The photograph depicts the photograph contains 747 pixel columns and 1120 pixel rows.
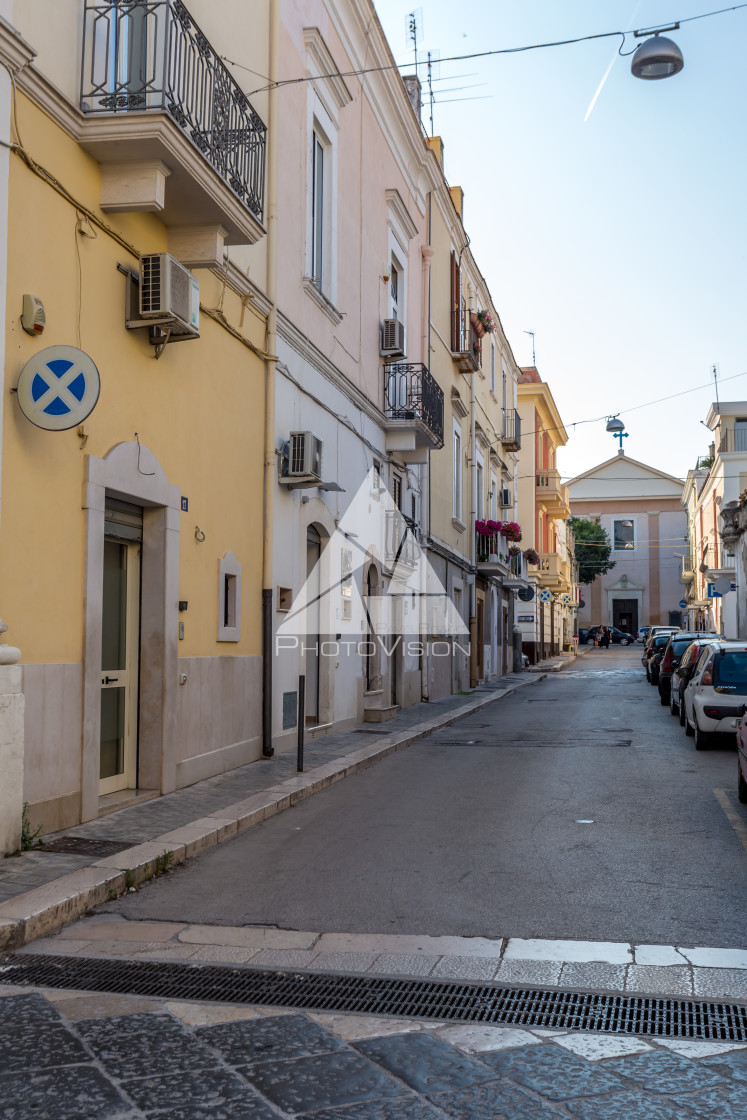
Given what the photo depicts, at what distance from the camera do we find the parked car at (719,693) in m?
13.3

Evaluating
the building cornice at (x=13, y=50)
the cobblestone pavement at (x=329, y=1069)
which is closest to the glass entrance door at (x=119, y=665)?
the building cornice at (x=13, y=50)

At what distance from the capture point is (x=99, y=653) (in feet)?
26.7

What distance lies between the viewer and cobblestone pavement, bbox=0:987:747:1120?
3.35m

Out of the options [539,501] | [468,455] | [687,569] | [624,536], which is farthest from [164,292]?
[624,536]

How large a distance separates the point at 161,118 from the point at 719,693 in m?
9.81

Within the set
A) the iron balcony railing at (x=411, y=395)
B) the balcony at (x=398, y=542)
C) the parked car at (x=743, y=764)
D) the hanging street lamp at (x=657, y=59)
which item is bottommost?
the parked car at (x=743, y=764)

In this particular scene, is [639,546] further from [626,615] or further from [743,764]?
[743,764]

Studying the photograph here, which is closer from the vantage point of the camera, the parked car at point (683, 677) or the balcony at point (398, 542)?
the parked car at point (683, 677)

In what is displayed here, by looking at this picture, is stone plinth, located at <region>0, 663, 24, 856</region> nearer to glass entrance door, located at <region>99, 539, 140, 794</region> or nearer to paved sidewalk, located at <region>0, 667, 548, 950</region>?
paved sidewalk, located at <region>0, 667, 548, 950</region>

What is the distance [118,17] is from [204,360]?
322 centimetres

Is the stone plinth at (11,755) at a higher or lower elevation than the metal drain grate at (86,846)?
higher

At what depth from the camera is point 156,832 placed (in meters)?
7.67

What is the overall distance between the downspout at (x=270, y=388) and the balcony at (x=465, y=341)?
43.5 feet

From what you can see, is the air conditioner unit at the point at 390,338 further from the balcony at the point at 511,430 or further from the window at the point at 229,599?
the balcony at the point at 511,430
